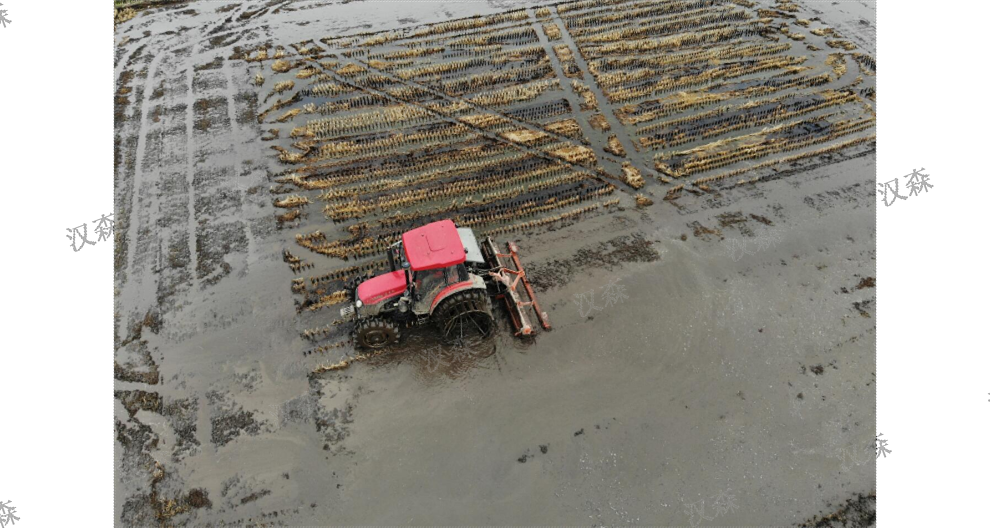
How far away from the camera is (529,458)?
28.4 feet

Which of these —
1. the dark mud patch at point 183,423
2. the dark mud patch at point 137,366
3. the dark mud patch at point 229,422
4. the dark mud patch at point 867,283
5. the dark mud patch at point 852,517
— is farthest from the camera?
the dark mud patch at point 867,283

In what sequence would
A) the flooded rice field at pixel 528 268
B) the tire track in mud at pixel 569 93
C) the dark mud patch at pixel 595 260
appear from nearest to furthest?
the flooded rice field at pixel 528 268 → the dark mud patch at pixel 595 260 → the tire track in mud at pixel 569 93

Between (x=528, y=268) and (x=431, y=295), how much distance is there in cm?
285

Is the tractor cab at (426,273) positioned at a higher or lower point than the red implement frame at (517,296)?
higher

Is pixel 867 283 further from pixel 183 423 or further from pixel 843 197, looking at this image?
pixel 183 423

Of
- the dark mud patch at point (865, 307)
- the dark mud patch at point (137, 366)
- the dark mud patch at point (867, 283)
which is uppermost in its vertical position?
the dark mud patch at point (867, 283)

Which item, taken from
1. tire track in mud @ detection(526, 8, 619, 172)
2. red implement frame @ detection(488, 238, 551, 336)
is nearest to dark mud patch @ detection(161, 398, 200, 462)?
red implement frame @ detection(488, 238, 551, 336)

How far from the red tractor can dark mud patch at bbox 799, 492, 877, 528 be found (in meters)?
5.37

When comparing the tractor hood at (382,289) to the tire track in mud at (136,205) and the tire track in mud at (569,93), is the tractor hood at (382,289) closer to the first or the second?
the tire track in mud at (136,205)

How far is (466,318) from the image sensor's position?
978 centimetres

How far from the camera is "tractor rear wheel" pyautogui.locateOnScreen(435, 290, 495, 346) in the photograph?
31.2 ft

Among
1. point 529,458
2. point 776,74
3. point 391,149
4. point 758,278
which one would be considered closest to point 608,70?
point 776,74

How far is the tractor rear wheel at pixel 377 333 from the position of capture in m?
9.56

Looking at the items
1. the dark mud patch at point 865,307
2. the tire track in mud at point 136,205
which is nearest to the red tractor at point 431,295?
the tire track in mud at point 136,205
